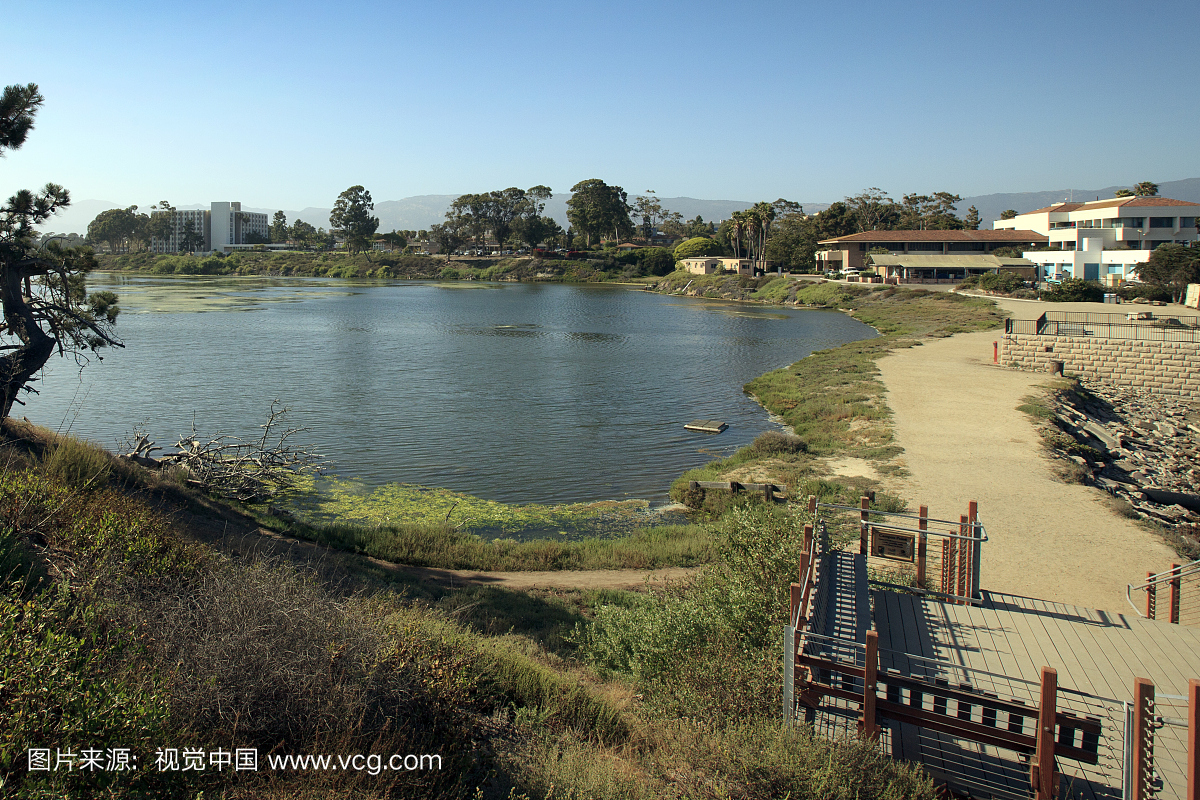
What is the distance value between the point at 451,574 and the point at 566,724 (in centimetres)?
679

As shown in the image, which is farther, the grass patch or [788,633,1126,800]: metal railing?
the grass patch

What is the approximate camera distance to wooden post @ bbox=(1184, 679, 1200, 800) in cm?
463

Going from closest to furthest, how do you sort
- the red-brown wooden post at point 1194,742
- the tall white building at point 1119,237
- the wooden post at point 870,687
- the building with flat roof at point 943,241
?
the red-brown wooden post at point 1194,742
the wooden post at point 870,687
the tall white building at point 1119,237
the building with flat roof at point 943,241

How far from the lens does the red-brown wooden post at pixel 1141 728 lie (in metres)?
4.77

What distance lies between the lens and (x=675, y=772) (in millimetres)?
5250

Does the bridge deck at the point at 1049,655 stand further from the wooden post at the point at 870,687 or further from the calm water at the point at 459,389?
the calm water at the point at 459,389

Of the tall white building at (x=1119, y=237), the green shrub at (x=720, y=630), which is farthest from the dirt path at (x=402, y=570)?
the tall white building at (x=1119, y=237)

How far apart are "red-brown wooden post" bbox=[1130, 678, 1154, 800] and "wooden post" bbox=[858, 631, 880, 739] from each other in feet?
5.25

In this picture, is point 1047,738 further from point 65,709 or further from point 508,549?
point 508,549

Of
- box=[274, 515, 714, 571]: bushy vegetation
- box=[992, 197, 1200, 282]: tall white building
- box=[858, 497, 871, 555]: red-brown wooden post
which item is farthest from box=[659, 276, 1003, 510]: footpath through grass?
box=[992, 197, 1200, 282]: tall white building

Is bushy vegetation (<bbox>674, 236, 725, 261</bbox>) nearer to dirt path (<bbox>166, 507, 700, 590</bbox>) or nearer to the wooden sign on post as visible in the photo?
dirt path (<bbox>166, 507, 700, 590</bbox>)

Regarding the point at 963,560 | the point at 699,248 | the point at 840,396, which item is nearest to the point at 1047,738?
the point at 963,560

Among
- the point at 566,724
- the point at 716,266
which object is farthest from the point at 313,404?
the point at 716,266

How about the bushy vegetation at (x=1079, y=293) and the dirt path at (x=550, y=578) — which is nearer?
the dirt path at (x=550, y=578)
